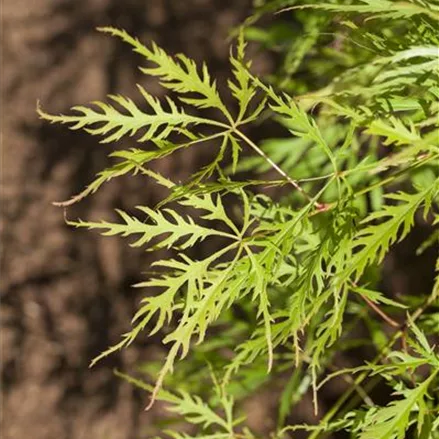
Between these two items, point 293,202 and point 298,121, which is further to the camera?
point 293,202

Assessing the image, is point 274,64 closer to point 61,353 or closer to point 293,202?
point 293,202

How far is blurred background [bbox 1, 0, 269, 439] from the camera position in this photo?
1847mm

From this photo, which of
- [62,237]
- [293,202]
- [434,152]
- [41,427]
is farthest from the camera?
[62,237]

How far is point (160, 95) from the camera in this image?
2.02 m

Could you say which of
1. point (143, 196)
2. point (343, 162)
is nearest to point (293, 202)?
point (343, 162)

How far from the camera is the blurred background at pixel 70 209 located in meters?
1.85

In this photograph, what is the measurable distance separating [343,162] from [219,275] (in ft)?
2.51

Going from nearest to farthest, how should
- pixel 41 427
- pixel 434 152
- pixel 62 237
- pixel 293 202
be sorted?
pixel 434 152, pixel 293 202, pixel 41 427, pixel 62 237

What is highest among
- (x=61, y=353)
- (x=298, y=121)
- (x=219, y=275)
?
(x=298, y=121)

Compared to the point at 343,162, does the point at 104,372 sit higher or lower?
lower

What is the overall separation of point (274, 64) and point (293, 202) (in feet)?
2.35

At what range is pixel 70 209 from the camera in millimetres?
2004

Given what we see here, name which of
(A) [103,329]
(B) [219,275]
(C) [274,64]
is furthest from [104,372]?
(B) [219,275]

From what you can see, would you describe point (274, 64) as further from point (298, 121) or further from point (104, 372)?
point (298, 121)
